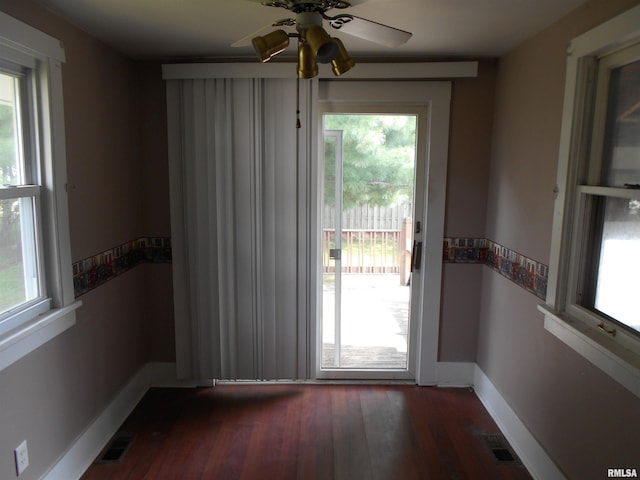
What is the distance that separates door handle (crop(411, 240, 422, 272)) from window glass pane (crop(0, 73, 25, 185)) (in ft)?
7.55

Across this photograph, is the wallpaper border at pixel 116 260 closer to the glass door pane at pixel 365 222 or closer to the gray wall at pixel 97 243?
the gray wall at pixel 97 243

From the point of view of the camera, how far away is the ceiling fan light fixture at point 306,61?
157 centimetres

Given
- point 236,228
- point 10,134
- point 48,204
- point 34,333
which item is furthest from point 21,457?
point 236,228

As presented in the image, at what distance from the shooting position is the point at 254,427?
2701mm

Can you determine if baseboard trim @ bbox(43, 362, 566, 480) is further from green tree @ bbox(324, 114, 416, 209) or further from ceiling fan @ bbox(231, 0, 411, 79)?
ceiling fan @ bbox(231, 0, 411, 79)

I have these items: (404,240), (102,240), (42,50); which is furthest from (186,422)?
(42,50)

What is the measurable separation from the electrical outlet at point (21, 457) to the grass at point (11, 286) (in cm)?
57

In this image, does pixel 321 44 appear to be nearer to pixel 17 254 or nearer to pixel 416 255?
pixel 17 254

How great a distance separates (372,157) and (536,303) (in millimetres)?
1410

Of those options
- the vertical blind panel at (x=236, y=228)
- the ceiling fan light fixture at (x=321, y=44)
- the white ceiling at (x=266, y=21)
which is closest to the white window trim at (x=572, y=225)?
the white ceiling at (x=266, y=21)

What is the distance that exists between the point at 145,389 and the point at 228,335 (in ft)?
2.36

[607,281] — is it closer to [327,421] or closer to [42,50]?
[327,421]

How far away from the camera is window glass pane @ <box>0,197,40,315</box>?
1.85 m

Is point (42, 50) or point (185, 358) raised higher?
point (42, 50)
